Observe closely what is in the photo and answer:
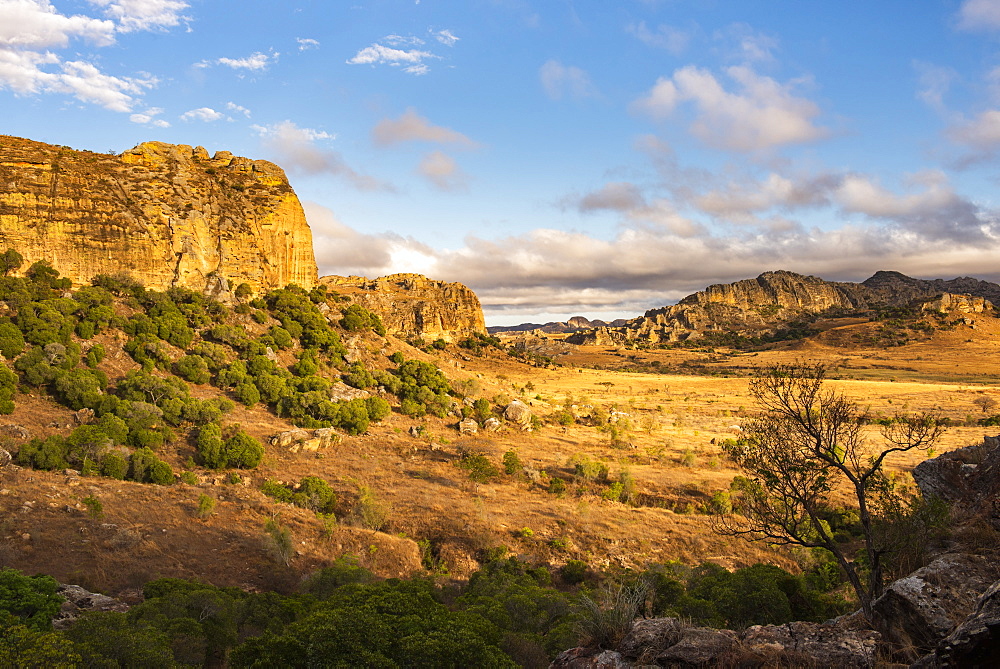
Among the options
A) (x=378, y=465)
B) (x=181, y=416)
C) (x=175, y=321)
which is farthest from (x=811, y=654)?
(x=175, y=321)

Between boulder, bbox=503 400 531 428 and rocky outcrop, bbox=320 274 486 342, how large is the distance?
133 ft

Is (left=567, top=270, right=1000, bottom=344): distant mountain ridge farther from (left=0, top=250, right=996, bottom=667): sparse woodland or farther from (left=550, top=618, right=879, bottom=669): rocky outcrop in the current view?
(left=550, top=618, right=879, bottom=669): rocky outcrop

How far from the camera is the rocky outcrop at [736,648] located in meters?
6.25

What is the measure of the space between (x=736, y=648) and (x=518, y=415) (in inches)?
1240

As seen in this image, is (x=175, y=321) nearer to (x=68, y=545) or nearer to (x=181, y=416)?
(x=181, y=416)

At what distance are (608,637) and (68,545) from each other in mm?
15041

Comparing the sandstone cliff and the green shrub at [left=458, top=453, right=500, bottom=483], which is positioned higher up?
the sandstone cliff

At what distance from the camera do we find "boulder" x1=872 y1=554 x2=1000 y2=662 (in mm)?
6016

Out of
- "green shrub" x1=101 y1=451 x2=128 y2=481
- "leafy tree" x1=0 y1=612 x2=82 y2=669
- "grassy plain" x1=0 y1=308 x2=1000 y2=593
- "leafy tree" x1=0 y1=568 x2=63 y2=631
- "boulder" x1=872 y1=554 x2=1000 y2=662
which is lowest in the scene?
"grassy plain" x1=0 y1=308 x2=1000 y2=593

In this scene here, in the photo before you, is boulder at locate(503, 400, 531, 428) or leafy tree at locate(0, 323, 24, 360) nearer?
leafy tree at locate(0, 323, 24, 360)

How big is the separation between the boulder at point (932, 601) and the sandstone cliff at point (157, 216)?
4584 centimetres

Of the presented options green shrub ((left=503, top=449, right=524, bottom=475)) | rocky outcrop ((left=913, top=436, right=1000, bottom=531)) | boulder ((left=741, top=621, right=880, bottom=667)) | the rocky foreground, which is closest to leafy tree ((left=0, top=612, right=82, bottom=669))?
the rocky foreground

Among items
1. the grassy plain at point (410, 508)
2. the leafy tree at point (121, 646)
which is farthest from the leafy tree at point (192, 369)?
the leafy tree at point (121, 646)

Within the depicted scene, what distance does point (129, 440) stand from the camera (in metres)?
22.2
